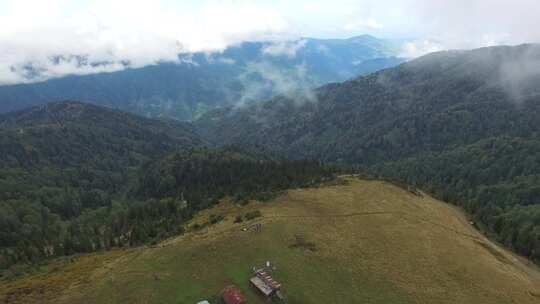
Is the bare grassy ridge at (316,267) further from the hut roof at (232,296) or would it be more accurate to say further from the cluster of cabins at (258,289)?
the hut roof at (232,296)

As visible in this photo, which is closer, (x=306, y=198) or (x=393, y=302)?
(x=393, y=302)

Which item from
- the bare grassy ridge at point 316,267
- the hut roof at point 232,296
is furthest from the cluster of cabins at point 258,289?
the bare grassy ridge at point 316,267

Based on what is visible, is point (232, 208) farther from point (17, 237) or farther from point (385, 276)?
point (17, 237)

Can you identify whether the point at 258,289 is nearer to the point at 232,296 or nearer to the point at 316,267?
the point at 232,296

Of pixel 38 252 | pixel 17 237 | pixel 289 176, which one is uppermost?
pixel 289 176

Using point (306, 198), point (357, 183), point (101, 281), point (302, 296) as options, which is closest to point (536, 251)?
point (357, 183)

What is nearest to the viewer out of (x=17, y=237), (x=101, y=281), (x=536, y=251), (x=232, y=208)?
(x=101, y=281)

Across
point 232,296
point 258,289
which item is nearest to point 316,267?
point 258,289

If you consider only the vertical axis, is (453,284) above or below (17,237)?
above
